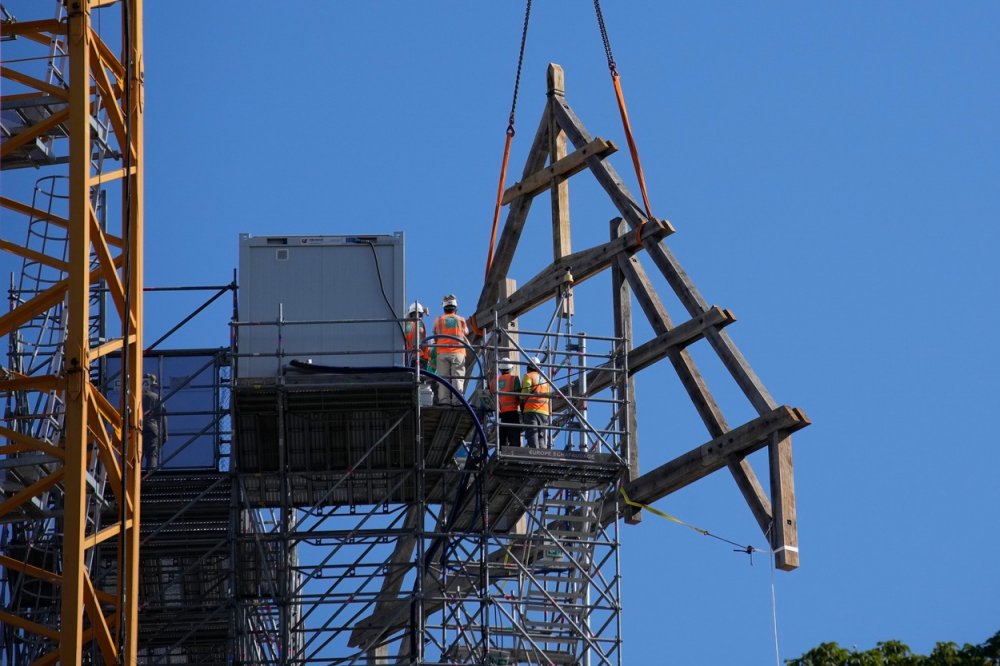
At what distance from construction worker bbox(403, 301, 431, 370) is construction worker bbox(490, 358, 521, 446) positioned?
0.99 metres

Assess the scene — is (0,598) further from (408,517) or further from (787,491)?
(787,491)

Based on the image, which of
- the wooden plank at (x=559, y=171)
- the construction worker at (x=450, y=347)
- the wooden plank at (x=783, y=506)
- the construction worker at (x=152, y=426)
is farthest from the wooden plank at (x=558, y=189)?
the construction worker at (x=152, y=426)

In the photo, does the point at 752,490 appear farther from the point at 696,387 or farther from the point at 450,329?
the point at 450,329

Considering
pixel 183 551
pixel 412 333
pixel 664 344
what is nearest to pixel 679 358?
pixel 664 344

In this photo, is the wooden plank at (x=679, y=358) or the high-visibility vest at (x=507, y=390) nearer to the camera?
the high-visibility vest at (x=507, y=390)

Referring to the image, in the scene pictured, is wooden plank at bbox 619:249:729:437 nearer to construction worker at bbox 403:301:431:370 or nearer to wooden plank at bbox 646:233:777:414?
wooden plank at bbox 646:233:777:414

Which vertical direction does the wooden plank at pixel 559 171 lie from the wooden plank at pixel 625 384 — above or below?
above

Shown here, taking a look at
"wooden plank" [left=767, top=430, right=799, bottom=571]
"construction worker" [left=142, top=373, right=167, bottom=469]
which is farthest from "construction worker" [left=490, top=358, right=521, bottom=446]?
"construction worker" [left=142, top=373, right=167, bottom=469]

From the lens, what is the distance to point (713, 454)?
98.1ft

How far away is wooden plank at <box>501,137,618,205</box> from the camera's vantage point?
33188 millimetres

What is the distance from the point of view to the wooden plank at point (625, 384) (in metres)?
29.9

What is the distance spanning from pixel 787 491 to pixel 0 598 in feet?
31.9

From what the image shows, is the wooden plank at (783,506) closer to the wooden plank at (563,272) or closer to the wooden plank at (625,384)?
the wooden plank at (625,384)

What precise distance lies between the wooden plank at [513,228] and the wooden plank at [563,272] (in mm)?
496
